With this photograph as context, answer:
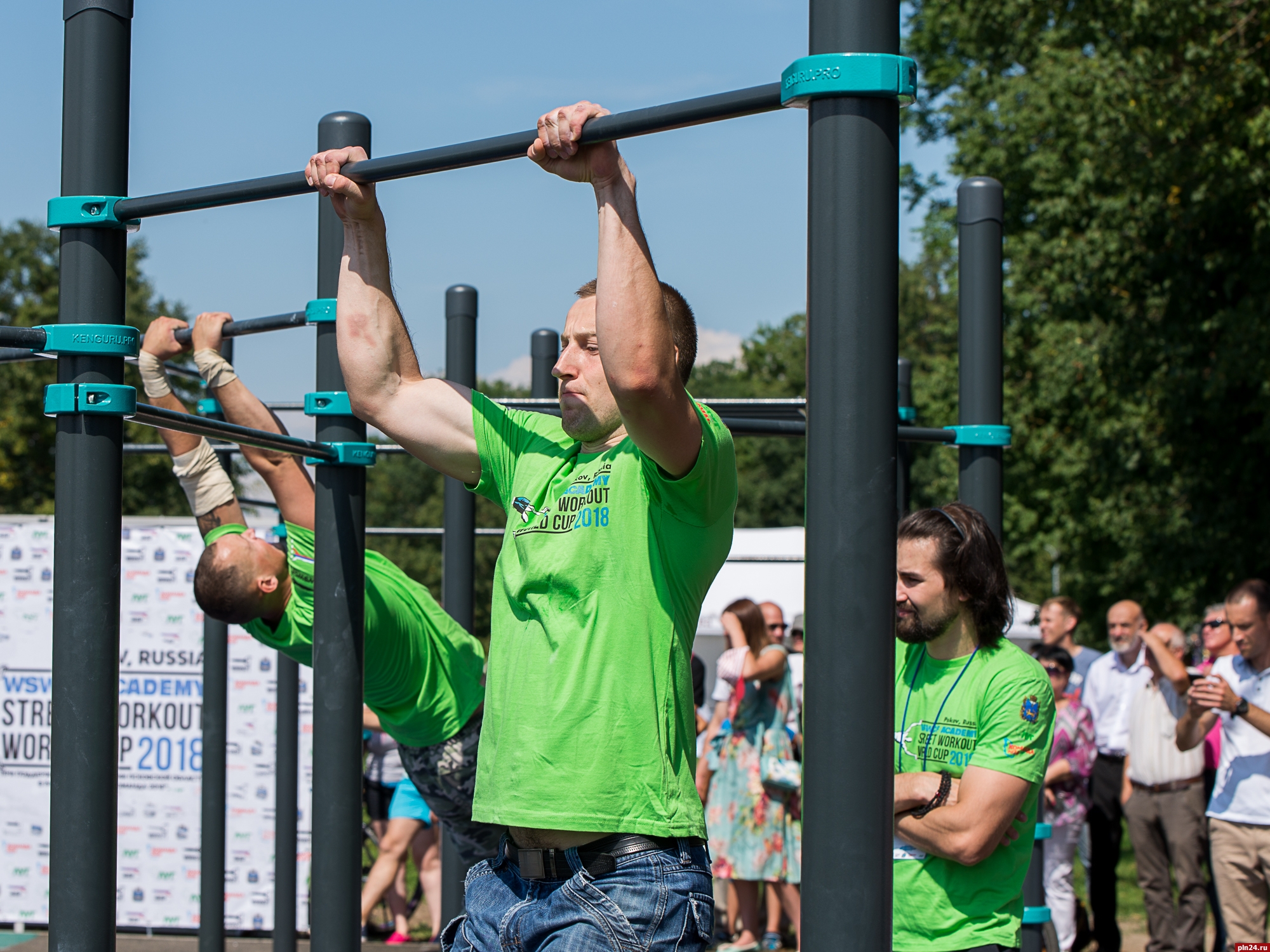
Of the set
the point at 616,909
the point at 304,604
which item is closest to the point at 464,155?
the point at 616,909

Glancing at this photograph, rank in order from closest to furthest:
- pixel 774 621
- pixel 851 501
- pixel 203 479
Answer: pixel 851 501, pixel 203 479, pixel 774 621

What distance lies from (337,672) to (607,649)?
2.82 ft

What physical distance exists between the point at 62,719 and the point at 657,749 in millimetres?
910

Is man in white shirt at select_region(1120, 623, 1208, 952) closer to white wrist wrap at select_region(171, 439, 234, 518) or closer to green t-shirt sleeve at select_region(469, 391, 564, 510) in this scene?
white wrist wrap at select_region(171, 439, 234, 518)

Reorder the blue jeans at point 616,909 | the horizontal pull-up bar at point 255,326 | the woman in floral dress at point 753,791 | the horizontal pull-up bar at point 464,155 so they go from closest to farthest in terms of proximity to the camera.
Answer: the horizontal pull-up bar at point 464,155, the blue jeans at point 616,909, the horizontal pull-up bar at point 255,326, the woman in floral dress at point 753,791

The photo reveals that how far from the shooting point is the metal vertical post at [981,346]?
347cm

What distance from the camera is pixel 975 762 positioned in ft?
8.27

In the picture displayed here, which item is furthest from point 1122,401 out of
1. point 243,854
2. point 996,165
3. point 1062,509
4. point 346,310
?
point 346,310

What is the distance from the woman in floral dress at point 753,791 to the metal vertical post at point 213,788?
2.95 meters

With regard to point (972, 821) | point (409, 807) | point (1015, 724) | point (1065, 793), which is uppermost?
point (1015, 724)

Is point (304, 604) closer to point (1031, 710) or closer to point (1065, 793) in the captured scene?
point (1031, 710)

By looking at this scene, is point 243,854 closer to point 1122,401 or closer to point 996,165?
point 1122,401

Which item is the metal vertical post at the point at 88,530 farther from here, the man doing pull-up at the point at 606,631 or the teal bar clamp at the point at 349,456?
the teal bar clamp at the point at 349,456

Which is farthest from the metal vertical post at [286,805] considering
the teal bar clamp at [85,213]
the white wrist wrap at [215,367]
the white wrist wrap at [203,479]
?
the teal bar clamp at [85,213]
